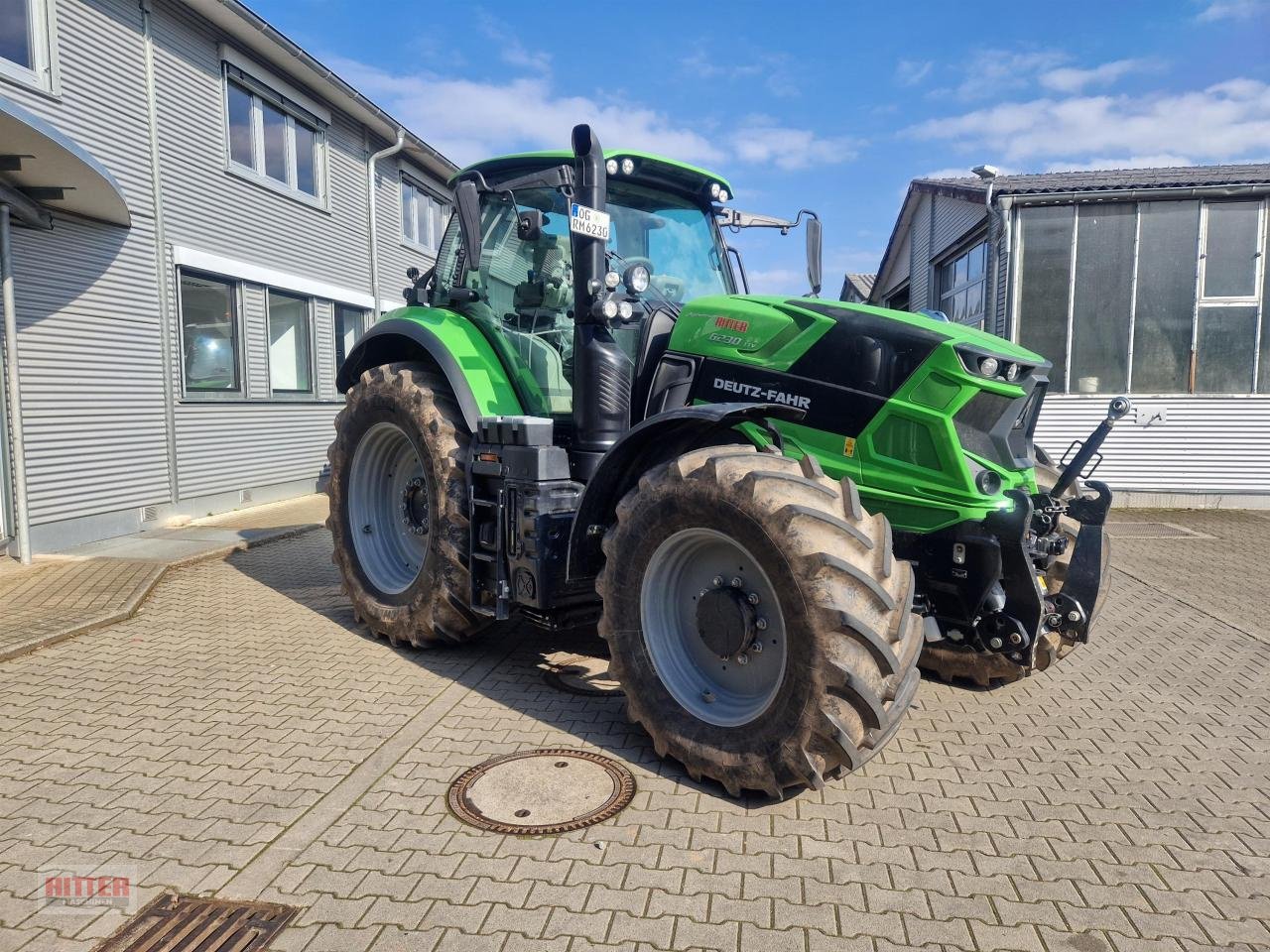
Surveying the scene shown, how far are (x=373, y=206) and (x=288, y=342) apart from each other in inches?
131

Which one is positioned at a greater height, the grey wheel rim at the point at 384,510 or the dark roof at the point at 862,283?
the dark roof at the point at 862,283

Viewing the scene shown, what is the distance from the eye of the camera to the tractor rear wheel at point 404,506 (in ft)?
15.5

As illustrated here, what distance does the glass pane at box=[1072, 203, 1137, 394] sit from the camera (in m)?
12.1

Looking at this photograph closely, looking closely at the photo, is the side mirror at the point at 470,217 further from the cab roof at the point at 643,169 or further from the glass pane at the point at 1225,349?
the glass pane at the point at 1225,349

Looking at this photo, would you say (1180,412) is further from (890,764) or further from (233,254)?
(233,254)

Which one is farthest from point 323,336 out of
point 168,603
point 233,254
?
point 168,603

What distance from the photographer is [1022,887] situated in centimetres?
270

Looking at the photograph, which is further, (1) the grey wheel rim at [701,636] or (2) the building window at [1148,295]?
(2) the building window at [1148,295]

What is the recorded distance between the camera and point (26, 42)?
768 cm

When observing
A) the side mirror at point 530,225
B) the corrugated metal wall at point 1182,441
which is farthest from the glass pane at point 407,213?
the side mirror at point 530,225

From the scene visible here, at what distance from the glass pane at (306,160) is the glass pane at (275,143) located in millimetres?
311

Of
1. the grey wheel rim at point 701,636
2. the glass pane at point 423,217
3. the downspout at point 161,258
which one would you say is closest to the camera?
the grey wheel rim at point 701,636

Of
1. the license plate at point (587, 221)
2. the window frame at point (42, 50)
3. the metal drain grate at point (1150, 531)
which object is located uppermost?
the window frame at point (42, 50)

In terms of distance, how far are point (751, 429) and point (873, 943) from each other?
2.03 meters
